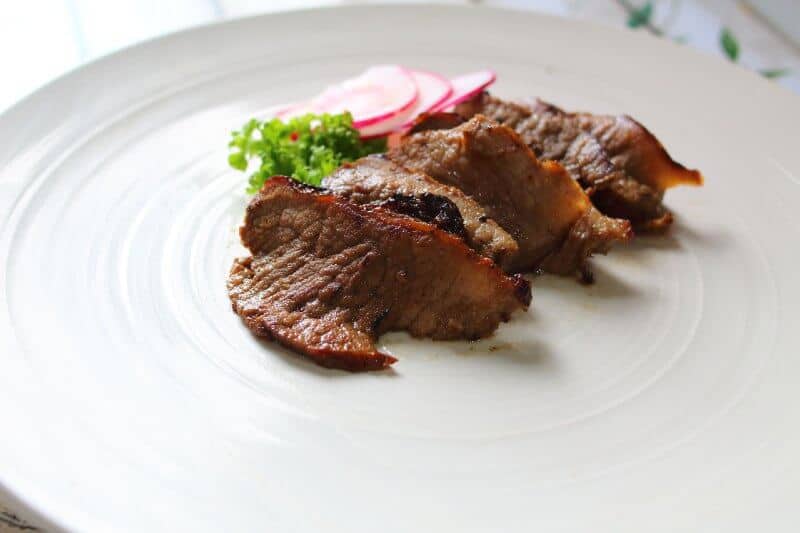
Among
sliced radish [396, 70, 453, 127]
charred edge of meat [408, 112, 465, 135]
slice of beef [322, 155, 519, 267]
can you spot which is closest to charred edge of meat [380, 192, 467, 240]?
slice of beef [322, 155, 519, 267]

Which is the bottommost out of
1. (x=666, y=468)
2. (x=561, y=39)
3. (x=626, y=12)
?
(x=666, y=468)

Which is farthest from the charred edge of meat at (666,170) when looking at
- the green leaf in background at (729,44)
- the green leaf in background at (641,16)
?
the green leaf in background at (641,16)

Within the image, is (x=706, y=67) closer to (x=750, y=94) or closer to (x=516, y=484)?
(x=750, y=94)

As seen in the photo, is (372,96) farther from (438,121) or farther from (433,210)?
(433,210)

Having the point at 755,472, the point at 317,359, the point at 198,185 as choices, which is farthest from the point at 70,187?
the point at 755,472

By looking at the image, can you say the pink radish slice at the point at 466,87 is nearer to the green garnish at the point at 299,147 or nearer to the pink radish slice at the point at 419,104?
the pink radish slice at the point at 419,104

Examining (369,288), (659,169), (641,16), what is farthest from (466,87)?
(641,16)

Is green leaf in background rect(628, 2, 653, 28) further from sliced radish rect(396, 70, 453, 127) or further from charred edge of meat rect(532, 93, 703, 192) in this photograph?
charred edge of meat rect(532, 93, 703, 192)

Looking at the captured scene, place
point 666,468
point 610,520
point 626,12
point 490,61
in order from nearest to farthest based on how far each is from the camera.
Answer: point 610,520, point 666,468, point 490,61, point 626,12
